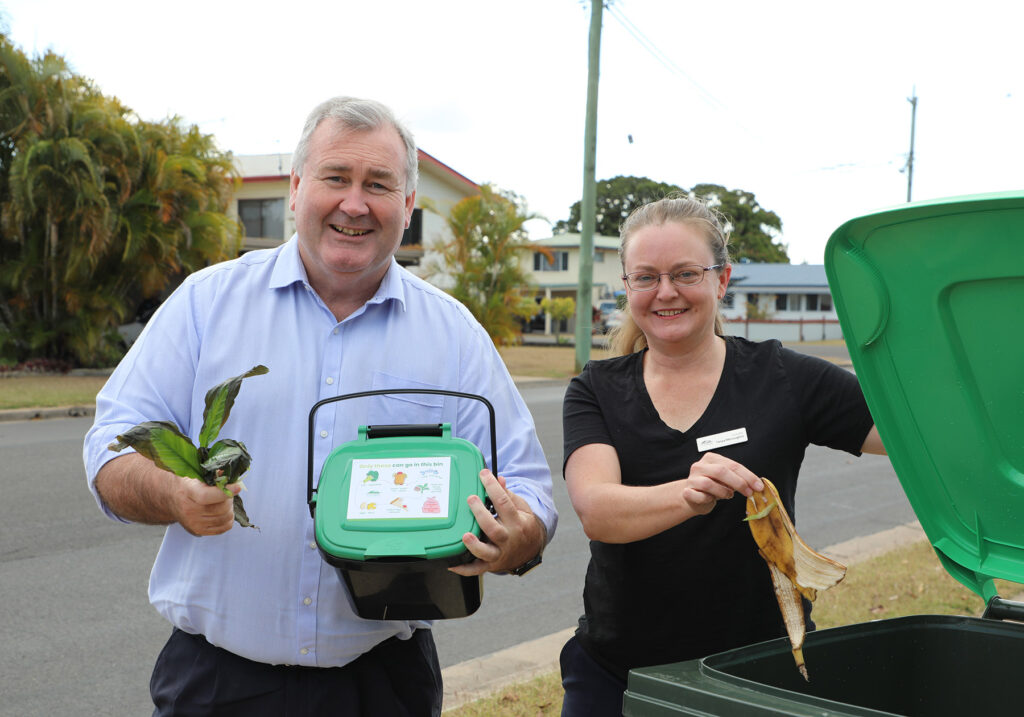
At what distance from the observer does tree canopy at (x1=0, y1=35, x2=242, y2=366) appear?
52.8 ft

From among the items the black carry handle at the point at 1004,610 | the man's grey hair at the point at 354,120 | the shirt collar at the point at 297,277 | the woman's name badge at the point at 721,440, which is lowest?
the black carry handle at the point at 1004,610

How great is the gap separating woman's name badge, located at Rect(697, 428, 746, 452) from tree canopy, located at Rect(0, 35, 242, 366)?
1614cm

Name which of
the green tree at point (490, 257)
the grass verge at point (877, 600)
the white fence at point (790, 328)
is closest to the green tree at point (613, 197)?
the white fence at point (790, 328)

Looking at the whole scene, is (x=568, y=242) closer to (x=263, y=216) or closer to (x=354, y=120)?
(x=263, y=216)

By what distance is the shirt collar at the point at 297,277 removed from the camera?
2188 mm

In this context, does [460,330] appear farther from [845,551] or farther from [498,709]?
[845,551]

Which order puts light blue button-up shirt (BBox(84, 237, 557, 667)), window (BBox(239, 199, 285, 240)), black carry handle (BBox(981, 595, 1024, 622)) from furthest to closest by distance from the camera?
window (BBox(239, 199, 285, 240)) → light blue button-up shirt (BBox(84, 237, 557, 667)) → black carry handle (BBox(981, 595, 1024, 622))

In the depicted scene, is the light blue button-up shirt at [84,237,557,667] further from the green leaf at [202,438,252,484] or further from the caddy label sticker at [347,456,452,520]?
the green leaf at [202,438,252,484]

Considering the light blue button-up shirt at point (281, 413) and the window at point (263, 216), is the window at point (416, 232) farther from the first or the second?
the light blue button-up shirt at point (281, 413)

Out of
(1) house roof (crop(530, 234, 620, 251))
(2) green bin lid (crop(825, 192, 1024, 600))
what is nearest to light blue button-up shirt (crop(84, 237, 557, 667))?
(2) green bin lid (crop(825, 192, 1024, 600))

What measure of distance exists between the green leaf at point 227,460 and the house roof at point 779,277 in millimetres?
51586

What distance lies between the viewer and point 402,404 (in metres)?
2.16

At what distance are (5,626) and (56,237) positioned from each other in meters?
13.7

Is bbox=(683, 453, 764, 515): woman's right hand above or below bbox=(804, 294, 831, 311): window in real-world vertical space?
below
